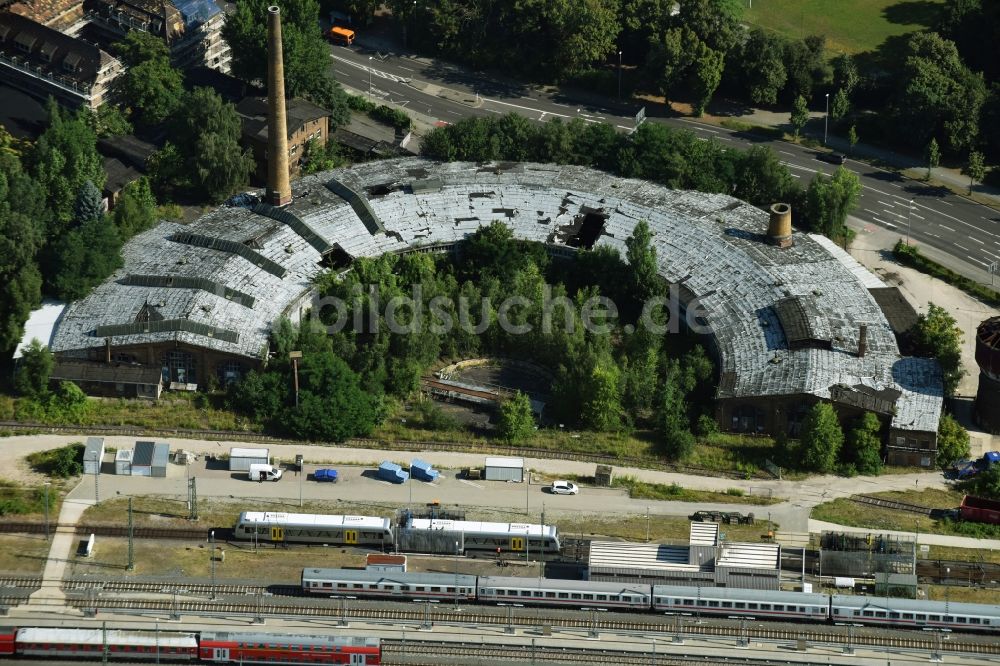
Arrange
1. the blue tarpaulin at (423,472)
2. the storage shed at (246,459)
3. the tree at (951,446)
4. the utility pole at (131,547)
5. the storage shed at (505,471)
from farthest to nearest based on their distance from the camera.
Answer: the tree at (951,446) < the storage shed at (246,459) < the storage shed at (505,471) < the blue tarpaulin at (423,472) < the utility pole at (131,547)

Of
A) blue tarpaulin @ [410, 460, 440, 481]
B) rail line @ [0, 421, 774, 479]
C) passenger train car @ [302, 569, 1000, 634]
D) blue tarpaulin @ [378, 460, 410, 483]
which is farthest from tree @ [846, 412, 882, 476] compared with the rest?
blue tarpaulin @ [378, 460, 410, 483]

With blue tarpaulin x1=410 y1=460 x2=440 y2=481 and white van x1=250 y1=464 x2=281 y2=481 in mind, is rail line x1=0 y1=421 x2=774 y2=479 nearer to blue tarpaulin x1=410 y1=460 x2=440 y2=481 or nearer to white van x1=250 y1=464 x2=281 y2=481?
blue tarpaulin x1=410 y1=460 x2=440 y2=481

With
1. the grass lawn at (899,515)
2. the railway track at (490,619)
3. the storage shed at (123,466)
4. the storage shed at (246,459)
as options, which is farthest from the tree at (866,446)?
the storage shed at (123,466)

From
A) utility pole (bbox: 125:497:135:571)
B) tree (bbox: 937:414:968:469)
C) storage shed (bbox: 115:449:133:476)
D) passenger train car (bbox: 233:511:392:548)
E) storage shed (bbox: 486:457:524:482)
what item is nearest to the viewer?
utility pole (bbox: 125:497:135:571)

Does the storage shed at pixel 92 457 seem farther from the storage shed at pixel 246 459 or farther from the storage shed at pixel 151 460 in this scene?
the storage shed at pixel 246 459

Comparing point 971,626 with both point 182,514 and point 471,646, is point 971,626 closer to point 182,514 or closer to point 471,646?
point 471,646

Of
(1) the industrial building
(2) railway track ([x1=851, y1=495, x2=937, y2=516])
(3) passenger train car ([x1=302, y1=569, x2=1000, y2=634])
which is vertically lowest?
(3) passenger train car ([x1=302, y1=569, x2=1000, y2=634])

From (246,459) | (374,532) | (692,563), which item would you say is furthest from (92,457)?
(692,563)
